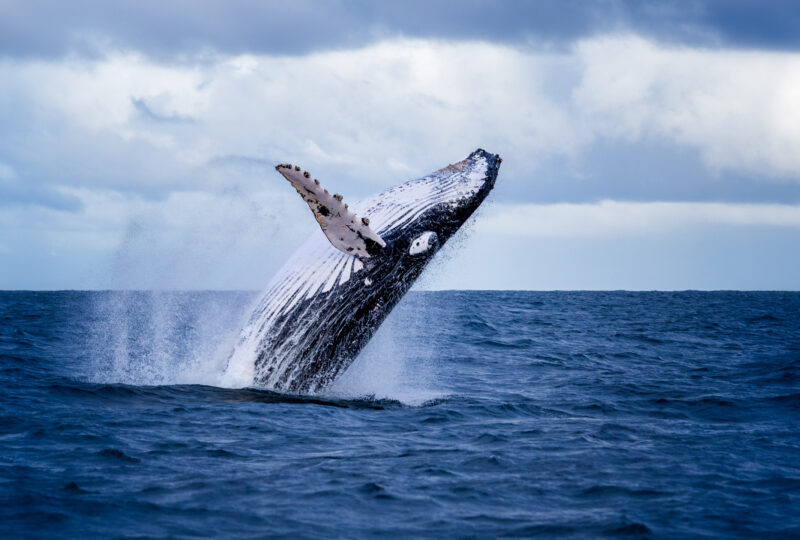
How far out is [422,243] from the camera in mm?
10516

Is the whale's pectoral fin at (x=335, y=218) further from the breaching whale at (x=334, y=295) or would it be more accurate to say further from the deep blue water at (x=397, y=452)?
the deep blue water at (x=397, y=452)

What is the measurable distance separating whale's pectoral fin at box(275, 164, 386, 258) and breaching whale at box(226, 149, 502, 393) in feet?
0.53

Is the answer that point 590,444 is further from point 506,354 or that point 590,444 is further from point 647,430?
point 506,354

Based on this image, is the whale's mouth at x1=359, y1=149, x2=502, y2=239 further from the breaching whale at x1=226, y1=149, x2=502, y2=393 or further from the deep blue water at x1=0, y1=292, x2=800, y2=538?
the deep blue water at x1=0, y1=292, x2=800, y2=538

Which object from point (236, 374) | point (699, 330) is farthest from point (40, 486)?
point (699, 330)

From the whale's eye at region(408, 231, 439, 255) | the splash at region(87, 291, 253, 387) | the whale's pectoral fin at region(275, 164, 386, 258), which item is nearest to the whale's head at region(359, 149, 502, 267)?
the whale's eye at region(408, 231, 439, 255)

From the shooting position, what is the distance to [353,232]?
9.51 m

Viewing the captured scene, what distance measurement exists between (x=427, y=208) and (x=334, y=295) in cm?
168

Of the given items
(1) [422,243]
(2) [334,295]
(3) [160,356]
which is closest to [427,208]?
(1) [422,243]

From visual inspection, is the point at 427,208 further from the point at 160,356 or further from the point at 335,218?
the point at 160,356

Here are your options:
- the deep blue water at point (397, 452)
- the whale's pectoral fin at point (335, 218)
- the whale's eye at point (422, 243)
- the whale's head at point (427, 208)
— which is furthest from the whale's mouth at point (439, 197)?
the deep blue water at point (397, 452)

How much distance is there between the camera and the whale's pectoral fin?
8.81 m

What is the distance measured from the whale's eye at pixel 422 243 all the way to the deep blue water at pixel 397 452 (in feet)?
6.75

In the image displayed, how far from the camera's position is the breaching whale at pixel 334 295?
10336mm
